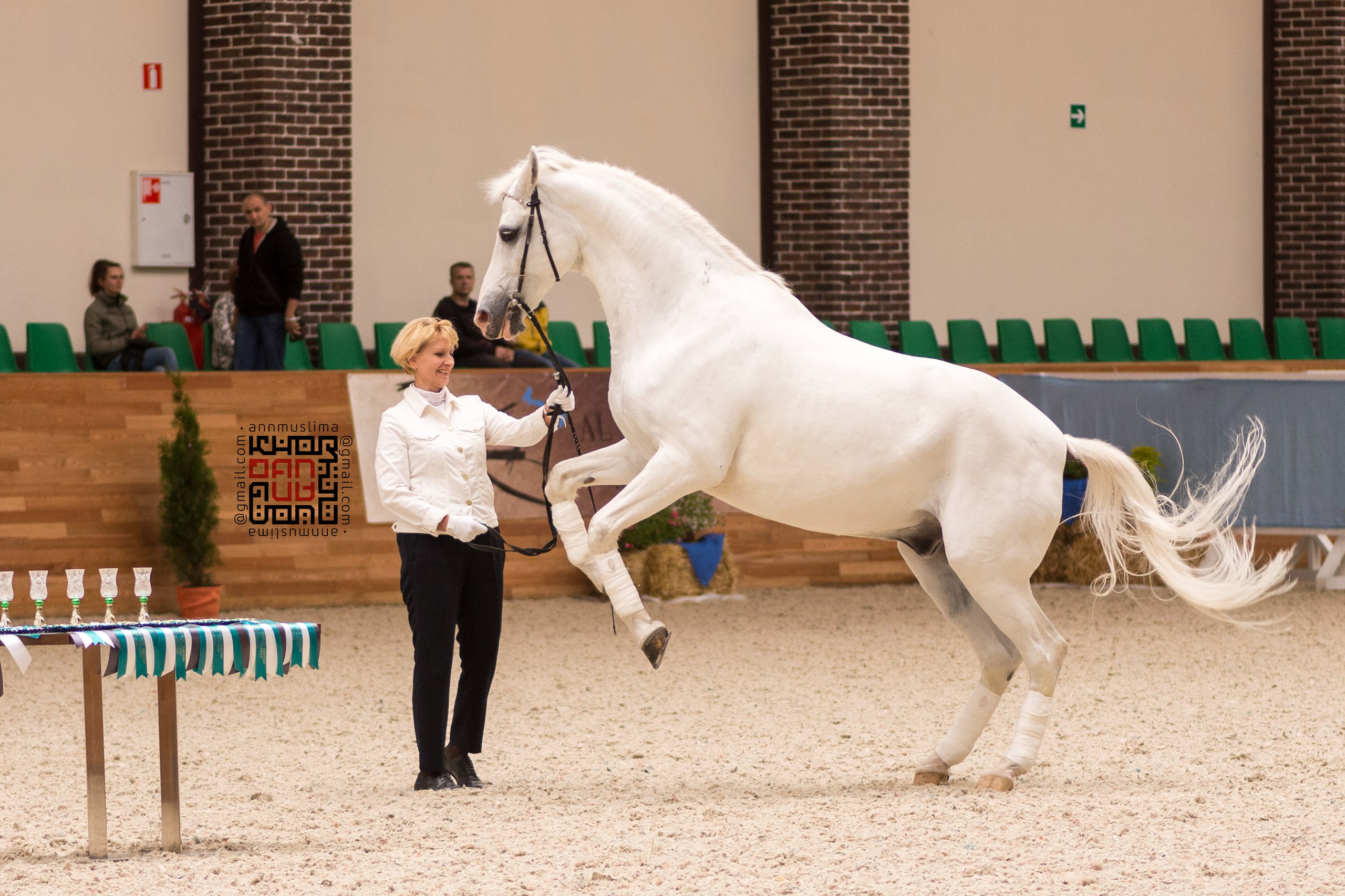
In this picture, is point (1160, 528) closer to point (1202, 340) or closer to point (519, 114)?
point (519, 114)

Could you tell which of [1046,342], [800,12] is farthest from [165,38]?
[1046,342]

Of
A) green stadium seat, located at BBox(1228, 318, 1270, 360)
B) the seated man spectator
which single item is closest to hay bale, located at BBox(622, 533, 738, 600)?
the seated man spectator

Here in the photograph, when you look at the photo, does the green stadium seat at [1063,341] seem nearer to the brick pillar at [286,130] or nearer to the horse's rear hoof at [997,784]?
the brick pillar at [286,130]

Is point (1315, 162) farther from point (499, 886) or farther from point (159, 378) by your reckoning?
point (499, 886)

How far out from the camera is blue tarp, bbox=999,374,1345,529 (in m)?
11.2

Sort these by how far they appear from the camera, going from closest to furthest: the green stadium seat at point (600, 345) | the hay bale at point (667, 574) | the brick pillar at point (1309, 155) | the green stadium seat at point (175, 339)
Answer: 1. the hay bale at point (667, 574)
2. the green stadium seat at point (175, 339)
3. the green stadium seat at point (600, 345)
4. the brick pillar at point (1309, 155)

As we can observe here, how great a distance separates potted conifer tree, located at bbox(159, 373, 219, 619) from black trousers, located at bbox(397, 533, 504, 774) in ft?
14.5

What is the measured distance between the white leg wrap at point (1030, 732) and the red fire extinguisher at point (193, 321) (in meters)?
8.63

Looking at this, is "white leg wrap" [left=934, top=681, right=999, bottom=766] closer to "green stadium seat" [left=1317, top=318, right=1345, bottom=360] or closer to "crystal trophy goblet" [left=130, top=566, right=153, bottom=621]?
"crystal trophy goblet" [left=130, top=566, right=153, bottom=621]

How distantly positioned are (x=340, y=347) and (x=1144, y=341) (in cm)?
748

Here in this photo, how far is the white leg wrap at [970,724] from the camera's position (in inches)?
226

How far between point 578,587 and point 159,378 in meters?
3.03

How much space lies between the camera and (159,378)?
401 inches

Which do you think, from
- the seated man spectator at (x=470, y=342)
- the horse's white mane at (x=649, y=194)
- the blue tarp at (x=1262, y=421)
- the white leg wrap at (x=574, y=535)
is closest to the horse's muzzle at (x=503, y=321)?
the horse's white mane at (x=649, y=194)
